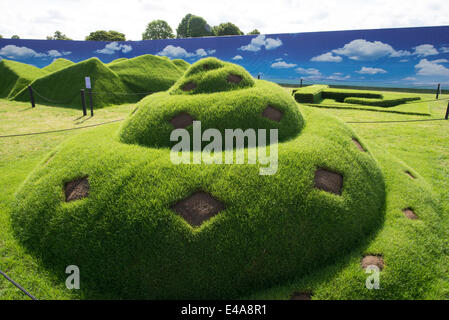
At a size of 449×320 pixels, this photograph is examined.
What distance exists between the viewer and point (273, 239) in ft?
7.63

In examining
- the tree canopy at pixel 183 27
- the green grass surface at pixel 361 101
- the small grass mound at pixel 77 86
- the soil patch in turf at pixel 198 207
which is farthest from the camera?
the tree canopy at pixel 183 27

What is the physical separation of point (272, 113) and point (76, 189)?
8.21ft

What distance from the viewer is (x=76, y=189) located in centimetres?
283

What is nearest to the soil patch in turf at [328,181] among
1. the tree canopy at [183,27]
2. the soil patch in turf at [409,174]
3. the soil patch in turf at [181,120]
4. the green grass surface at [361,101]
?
the soil patch in turf at [181,120]

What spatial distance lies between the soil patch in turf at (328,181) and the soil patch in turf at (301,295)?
1008 millimetres

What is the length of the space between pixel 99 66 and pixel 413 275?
59.4 ft

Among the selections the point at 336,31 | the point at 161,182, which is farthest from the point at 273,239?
the point at 336,31

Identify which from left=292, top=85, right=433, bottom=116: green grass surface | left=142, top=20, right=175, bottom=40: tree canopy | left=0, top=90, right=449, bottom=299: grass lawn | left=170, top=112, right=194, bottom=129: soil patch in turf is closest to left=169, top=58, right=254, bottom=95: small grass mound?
left=170, top=112, right=194, bottom=129: soil patch in turf

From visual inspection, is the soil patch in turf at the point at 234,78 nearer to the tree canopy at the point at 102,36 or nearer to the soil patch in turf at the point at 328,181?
the soil patch in turf at the point at 328,181

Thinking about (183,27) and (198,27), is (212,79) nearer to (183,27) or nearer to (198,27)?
(198,27)

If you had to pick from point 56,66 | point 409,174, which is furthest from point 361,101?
point 56,66

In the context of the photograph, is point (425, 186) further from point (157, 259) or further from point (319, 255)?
point (157, 259)

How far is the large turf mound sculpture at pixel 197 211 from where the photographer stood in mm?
2253

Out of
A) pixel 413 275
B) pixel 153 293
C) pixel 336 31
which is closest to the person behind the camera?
pixel 153 293
